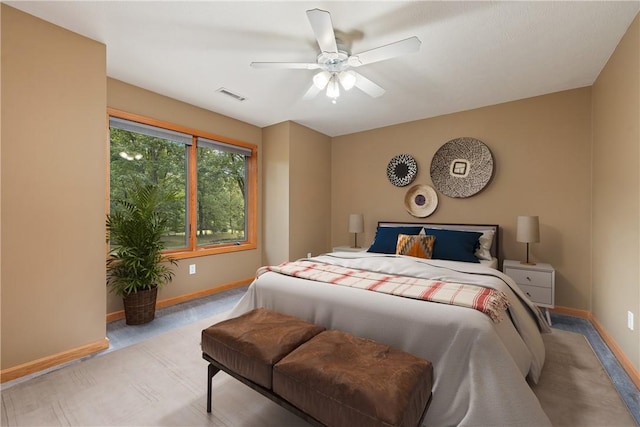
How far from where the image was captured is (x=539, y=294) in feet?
9.24

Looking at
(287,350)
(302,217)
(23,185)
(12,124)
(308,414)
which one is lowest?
(308,414)

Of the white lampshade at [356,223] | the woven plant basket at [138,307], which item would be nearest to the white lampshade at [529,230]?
the white lampshade at [356,223]

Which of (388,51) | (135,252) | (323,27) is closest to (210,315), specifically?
(135,252)

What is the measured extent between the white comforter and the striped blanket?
58mm

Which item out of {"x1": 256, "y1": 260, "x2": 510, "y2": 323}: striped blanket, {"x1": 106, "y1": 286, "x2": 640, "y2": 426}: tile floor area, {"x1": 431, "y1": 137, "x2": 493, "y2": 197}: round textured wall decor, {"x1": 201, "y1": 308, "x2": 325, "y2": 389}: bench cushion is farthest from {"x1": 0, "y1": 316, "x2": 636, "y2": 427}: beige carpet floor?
{"x1": 431, "y1": 137, "x2": 493, "y2": 197}: round textured wall decor

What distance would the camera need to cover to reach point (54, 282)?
81.2 inches

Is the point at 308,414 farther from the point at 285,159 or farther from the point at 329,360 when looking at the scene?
the point at 285,159

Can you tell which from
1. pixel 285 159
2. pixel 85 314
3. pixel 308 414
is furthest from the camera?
pixel 285 159

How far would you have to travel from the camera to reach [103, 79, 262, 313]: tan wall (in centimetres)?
292

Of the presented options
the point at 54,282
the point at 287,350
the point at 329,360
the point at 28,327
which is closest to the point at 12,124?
the point at 54,282

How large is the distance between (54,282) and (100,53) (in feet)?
6.10

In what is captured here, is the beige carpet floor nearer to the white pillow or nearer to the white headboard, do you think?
the white pillow

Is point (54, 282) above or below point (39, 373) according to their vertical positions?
above

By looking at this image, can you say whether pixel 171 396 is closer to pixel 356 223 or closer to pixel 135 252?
pixel 135 252
